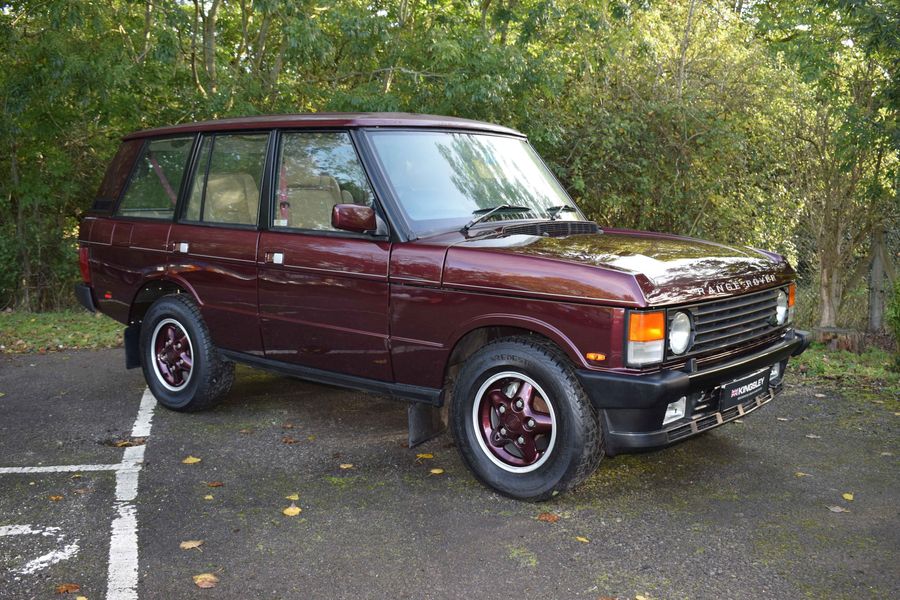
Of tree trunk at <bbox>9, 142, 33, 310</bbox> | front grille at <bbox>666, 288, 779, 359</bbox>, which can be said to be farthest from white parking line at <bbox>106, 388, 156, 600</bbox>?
tree trunk at <bbox>9, 142, 33, 310</bbox>

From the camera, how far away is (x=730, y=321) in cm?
468

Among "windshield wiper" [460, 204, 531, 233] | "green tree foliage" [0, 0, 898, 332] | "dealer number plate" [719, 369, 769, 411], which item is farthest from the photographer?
"green tree foliage" [0, 0, 898, 332]

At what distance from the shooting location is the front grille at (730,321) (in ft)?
14.4

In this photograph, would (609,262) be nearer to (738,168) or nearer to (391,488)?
(391,488)

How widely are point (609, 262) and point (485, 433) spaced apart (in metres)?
1.15

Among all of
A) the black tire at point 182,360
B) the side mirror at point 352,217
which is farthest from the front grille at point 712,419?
the black tire at point 182,360

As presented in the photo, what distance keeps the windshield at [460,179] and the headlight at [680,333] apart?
1.43 m

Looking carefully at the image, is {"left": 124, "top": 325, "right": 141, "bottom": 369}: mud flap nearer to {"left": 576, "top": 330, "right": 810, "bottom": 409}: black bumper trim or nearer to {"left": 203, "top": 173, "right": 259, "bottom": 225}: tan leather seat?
{"left": 203, "top": 173, "right": 259, "bottom": 225}: tan leather seat

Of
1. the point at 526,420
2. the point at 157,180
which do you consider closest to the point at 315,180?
the point at 157,180

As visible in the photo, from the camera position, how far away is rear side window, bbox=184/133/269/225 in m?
5.70

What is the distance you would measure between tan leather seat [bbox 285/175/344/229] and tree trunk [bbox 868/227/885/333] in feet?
20.8

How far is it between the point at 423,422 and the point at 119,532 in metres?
1.76

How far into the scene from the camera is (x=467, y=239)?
4895 millimetres

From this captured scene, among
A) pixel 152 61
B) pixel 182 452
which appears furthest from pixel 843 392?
pixel 152 61
